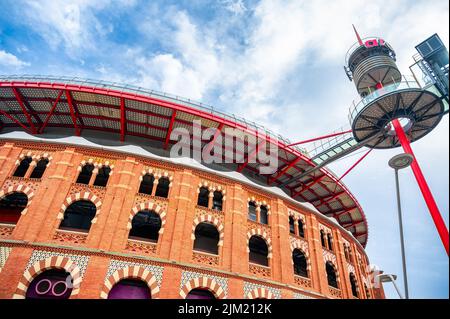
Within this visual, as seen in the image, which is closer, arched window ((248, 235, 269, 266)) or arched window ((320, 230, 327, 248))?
arched window ((248, 235, 269, 266))

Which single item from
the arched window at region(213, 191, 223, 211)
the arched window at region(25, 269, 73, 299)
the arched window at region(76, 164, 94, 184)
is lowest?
the arched window at region(25, 269, 73, 299)

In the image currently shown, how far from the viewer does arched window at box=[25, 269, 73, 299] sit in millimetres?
11602

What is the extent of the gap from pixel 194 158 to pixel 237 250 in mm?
6363

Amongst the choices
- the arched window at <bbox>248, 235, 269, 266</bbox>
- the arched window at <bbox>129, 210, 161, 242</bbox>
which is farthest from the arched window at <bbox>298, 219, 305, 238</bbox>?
the arched window at <bbox>129, 210, 161, 242</bbox>

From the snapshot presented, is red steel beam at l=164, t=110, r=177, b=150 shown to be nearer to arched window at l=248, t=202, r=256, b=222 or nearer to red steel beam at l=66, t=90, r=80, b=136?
red steel beam at l=66, t=90, r=80, b=136

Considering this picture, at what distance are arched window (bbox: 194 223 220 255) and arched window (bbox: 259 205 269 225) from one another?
10.4 feet

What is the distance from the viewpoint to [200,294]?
44.0ft

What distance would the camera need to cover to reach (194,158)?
685 inches

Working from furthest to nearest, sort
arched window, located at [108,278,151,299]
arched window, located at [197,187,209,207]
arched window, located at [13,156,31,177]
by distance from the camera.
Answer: arched window, located at [197,187,209,207], arched window, located at [13,156,31,177], arched window, located at [108,278,151,299]

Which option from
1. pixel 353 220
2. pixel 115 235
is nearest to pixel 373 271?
pixel 353 220

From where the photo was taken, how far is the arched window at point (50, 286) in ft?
38.1

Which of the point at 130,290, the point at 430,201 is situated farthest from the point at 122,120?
the point at 430,201
